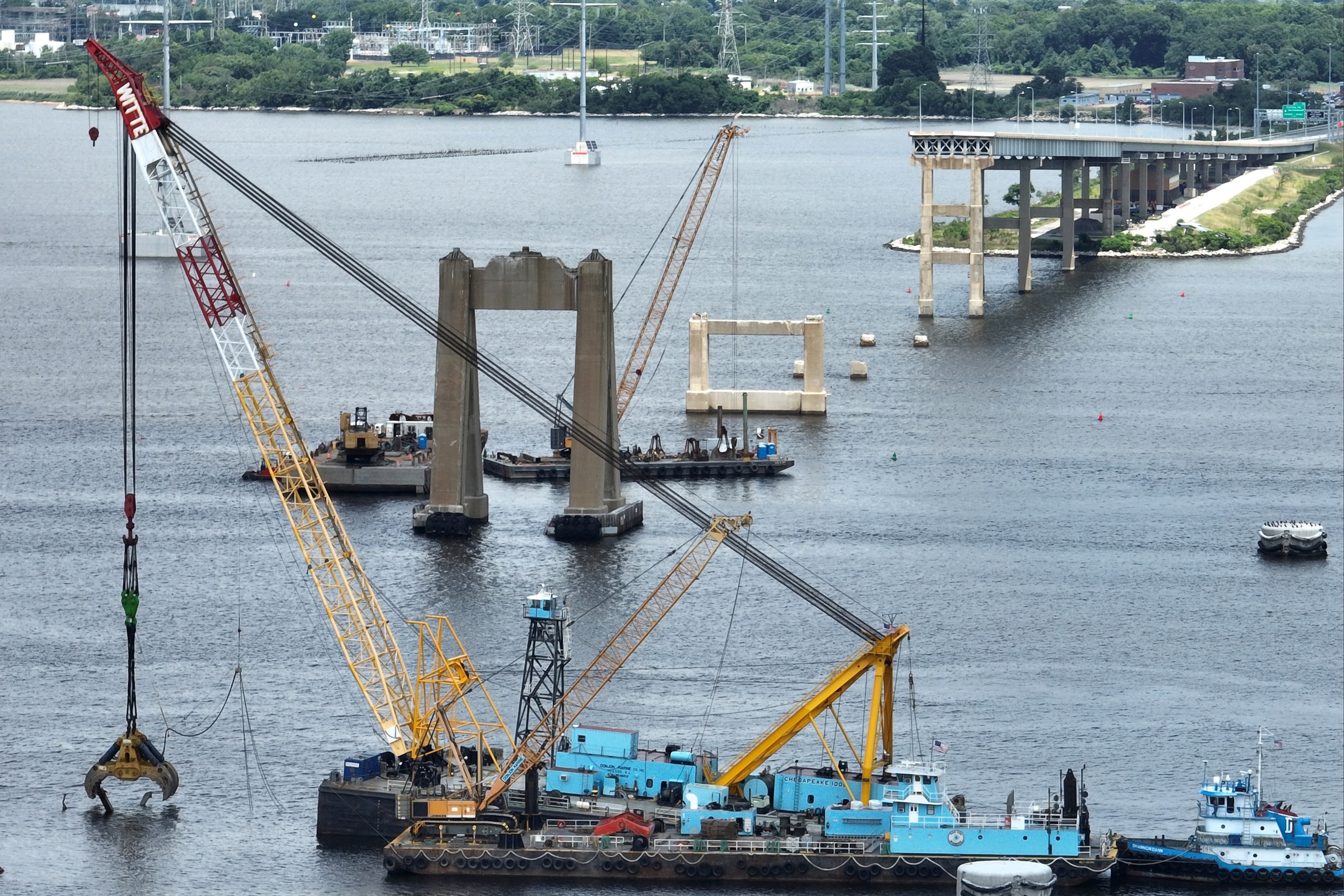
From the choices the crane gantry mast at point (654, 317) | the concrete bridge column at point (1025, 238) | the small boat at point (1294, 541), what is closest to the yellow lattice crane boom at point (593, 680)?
the crane gantry mast at point (654, 317)

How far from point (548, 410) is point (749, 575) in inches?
887

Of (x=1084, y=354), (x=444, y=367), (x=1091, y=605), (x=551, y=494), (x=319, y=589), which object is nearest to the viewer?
(x=319, y=589)

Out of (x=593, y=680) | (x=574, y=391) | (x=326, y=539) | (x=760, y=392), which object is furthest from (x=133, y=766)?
(x=760, y=392)

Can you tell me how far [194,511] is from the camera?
9650 cm

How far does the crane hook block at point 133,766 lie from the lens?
63219 millimetres

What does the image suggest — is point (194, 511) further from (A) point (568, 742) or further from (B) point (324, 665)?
(A) point (568, 742)

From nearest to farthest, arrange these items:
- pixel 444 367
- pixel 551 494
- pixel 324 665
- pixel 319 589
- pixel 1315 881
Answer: pixel 1315 881 < pixel 319 589 < pixel 324 665 < pixel 444 367 < pixel 551 494

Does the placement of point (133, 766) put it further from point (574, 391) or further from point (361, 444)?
point (361, 444)

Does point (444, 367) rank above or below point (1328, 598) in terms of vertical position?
above

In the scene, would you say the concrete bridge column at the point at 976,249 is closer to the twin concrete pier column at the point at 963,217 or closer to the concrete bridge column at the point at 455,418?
the twin concrete pier column at the point at 963,217

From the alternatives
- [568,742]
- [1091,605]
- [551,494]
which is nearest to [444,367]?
[551,494]

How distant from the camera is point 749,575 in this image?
8794 cm

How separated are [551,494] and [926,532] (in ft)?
50.3

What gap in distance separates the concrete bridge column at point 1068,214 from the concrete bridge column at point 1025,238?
43.5ft
